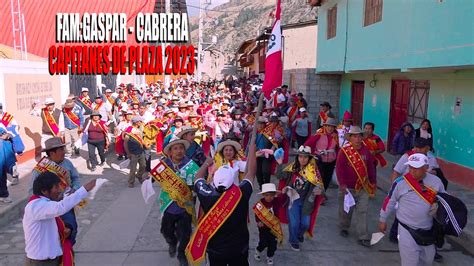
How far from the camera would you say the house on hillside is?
682cm

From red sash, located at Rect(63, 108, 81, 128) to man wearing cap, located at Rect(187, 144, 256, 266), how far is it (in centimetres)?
815

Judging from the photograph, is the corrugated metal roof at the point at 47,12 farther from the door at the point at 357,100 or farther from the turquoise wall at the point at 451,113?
the turquoise wall at the point at 451,113

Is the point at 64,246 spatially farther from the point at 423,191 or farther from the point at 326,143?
the point at 326,143

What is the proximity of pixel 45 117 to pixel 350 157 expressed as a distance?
720 centimetres

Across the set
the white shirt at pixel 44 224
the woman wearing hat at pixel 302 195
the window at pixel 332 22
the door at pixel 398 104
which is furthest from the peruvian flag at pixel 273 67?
the window at pixel 332 22

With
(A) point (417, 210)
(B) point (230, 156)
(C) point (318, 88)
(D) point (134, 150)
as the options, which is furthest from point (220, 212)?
(C) point (318, 88)

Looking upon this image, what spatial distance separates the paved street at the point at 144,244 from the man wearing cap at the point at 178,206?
45cm

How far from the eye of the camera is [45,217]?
3217 millimetres

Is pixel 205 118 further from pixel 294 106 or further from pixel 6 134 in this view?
pixel 6 134

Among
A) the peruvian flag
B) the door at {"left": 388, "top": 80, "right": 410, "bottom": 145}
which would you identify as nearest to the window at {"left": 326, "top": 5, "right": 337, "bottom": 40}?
the door at {"left": 388, "top": 80, "right": 410, "bottom": 145}

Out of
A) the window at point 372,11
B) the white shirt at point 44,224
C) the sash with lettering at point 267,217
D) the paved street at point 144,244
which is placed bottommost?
the paved street at point 144,244

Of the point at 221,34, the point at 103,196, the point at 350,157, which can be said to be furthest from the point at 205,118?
the point at 221,34

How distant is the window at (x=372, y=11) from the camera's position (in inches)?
387

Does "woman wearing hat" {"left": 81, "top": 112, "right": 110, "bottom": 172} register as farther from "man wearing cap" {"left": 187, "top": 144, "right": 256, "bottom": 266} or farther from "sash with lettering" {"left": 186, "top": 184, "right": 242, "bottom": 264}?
"sash with lettering" {"left": 186, "top": 184, "right": 242, "bottom": 264}
